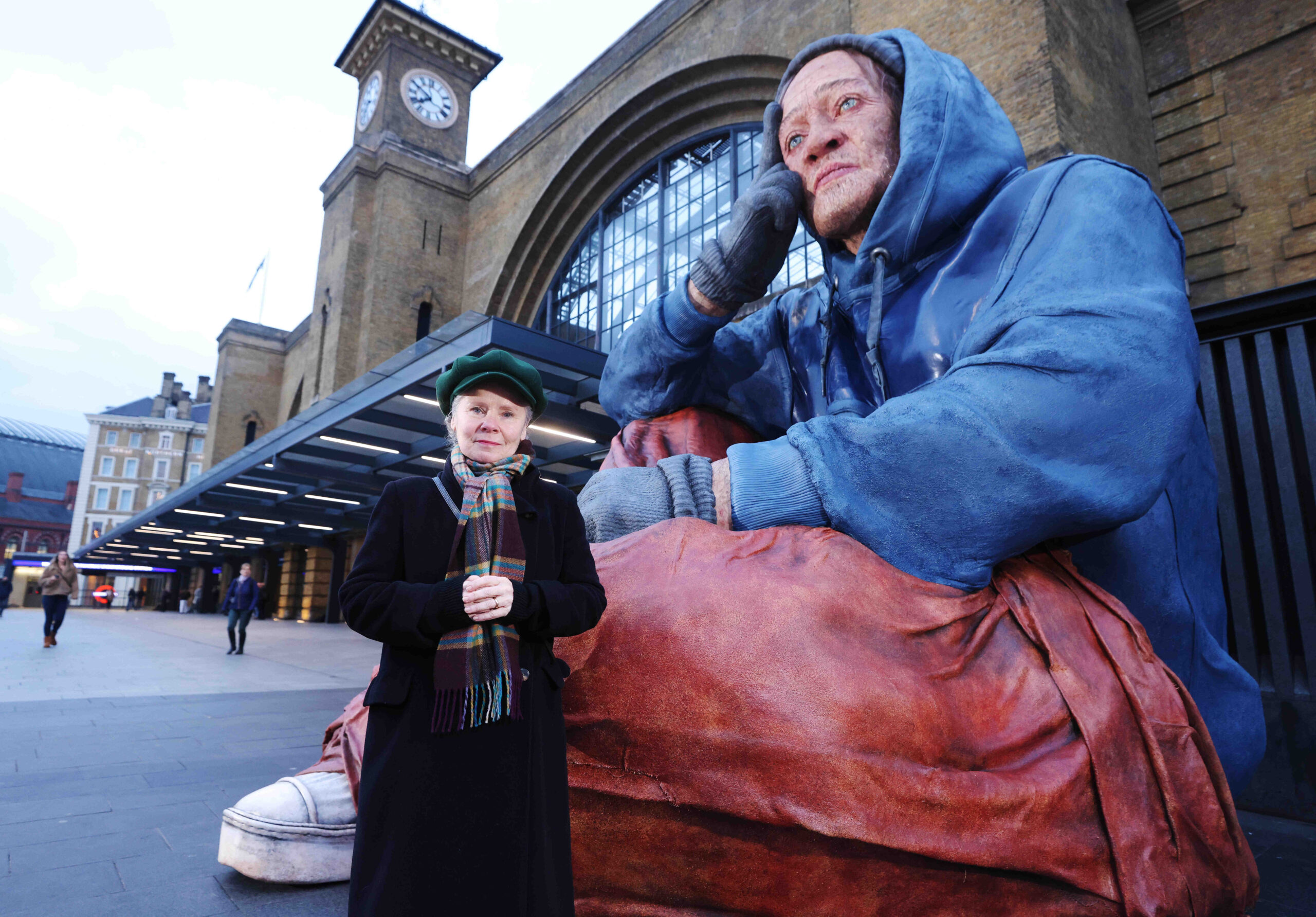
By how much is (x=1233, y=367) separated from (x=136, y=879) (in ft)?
15.9

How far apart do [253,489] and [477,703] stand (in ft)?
62.1

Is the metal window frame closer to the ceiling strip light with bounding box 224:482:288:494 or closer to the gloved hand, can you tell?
the ceiling strip light with bounding box 224:482:288:494

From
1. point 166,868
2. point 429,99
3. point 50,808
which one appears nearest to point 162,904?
point 166,868

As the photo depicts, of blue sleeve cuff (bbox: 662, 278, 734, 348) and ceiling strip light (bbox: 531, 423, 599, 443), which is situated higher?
ceiling strip light (bbox: 531, 423, 599, 443)

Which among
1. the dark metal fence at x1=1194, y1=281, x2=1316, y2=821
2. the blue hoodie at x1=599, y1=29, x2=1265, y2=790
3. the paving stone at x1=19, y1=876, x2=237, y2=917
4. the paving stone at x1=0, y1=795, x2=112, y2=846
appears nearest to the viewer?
the blue hoodie at x1=599, y1=29, x2=1265, y2=790

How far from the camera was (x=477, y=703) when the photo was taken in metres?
1.14

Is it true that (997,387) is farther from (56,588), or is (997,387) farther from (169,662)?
(56,588)

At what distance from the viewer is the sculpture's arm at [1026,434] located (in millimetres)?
1095

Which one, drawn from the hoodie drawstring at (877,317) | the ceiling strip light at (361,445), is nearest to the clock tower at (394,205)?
the ceiling strip light at (361,445)

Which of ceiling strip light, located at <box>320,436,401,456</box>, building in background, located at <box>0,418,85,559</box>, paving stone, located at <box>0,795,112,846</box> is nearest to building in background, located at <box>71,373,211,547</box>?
building in background, located at <box>0,418,85,559</box>

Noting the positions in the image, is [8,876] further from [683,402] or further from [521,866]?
[683,402]

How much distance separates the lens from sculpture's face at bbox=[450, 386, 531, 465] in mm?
1358

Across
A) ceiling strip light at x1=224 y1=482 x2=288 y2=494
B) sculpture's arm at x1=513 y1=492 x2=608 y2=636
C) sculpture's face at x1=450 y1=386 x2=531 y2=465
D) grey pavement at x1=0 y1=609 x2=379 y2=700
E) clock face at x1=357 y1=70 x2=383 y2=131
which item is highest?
clock face at x1=357 y1=70 x2=383 y2=131

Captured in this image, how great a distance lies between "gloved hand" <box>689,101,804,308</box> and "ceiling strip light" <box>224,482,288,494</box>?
1808cm
